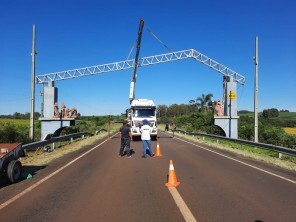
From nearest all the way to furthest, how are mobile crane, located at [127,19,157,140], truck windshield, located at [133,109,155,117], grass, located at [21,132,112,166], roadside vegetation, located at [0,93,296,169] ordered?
grass, located at [21,132,112,166], roadside vegetation, located at [0,93,296,169], mobile crane, located at [127,19,157,140], truck windshield, located at [133,109,155,117]

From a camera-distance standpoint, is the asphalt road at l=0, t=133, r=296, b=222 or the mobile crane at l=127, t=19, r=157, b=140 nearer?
the asphalt road at l=0, t=133, r=296, b=222

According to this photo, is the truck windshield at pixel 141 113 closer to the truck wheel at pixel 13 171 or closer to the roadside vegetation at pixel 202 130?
the roadside vegetation at pixel 202 130

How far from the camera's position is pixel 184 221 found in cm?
641

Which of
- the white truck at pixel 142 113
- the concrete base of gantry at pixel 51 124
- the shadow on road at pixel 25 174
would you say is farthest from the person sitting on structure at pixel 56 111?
the shadow on road at pixel 25 174

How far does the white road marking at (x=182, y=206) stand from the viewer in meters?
6.62

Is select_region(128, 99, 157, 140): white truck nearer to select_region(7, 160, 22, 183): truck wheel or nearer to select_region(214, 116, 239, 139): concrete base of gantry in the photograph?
select_region(214, 116, 239, 139): concrete base of gantry

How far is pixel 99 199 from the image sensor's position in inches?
324

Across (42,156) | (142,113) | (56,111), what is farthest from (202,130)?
(42,156)

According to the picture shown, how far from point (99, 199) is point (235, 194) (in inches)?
126

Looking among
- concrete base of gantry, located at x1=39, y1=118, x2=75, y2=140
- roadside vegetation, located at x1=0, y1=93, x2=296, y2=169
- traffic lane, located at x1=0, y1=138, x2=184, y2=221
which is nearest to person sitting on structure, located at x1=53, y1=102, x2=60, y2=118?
concrete base of gantry, located at x1=39, y1=118, x2=75, y2=140

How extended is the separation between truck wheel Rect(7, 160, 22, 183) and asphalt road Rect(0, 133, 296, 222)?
28cm

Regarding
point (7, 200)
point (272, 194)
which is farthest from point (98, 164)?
point (272, 194)

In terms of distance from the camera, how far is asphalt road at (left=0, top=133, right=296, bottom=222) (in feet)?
22.5

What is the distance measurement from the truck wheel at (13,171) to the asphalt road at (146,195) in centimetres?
28
